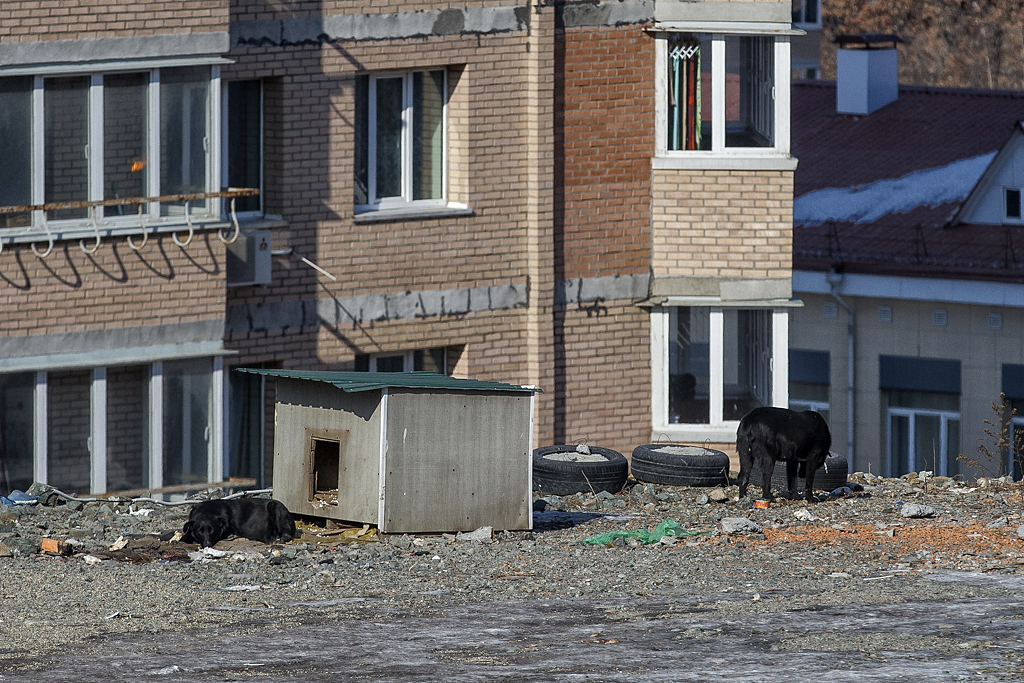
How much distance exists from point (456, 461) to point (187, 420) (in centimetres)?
390

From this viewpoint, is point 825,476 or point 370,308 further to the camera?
point 370,308

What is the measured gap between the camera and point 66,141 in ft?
53.6

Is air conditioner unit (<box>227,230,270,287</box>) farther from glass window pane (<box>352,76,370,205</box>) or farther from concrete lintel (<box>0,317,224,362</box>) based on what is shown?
glass window pane (<box>352,76,370,205</box>)

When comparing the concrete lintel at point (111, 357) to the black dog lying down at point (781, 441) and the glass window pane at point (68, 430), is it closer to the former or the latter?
the glass window pane at point (68, 430)

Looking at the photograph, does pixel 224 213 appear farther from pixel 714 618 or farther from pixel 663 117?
pixel 714 618

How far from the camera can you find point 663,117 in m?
19.8

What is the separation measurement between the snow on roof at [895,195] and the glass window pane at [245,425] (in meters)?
15.7

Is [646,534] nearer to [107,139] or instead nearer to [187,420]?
[187,420]

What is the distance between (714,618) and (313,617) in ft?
8.92

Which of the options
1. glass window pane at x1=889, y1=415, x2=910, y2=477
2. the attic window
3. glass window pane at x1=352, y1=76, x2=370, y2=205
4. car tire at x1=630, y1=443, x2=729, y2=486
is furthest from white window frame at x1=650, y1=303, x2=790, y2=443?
the attic window

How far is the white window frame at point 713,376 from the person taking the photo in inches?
784

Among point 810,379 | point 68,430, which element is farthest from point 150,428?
point 810,379

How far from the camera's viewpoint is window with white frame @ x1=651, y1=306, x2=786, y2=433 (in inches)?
792

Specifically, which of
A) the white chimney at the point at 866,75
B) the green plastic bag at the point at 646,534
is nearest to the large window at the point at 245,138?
the green plastic bag at the point at 646,534
